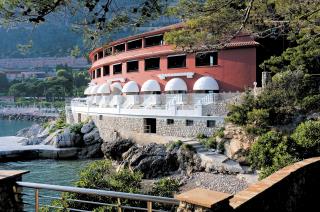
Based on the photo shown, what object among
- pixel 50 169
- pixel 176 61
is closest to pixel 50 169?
pixel 50 169

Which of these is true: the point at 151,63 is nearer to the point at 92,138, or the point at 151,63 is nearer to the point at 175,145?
the point at 92,138

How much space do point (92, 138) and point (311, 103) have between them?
63.5ft

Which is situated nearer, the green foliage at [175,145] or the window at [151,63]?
the green foliage at [175,145]

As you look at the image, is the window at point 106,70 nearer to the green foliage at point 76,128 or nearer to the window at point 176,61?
the green foliage at point 76,128

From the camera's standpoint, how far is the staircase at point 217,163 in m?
18.5

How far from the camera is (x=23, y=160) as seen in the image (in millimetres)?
30828

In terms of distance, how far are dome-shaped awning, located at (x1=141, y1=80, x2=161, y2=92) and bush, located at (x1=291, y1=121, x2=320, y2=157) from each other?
15.2 m

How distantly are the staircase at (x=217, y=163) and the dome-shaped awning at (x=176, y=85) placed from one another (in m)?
8.38

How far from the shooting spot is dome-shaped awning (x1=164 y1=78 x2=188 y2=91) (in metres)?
27.9

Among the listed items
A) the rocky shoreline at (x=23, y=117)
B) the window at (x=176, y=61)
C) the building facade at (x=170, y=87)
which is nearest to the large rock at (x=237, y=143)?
the building facade at (x=170, y=87)

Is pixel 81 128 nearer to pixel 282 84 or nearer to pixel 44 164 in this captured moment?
pixel 44 164

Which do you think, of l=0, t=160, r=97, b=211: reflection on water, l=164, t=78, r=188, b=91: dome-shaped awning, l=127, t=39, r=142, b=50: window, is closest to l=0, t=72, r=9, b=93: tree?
l=127, t=39, r=142, b=50: window

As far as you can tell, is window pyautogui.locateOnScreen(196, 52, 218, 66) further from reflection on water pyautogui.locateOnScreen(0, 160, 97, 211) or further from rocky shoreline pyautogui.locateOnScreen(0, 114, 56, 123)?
rocky shoreline pyautogui.locateOnScreen(0, 114, 56, 123)

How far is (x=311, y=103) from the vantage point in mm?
18344
